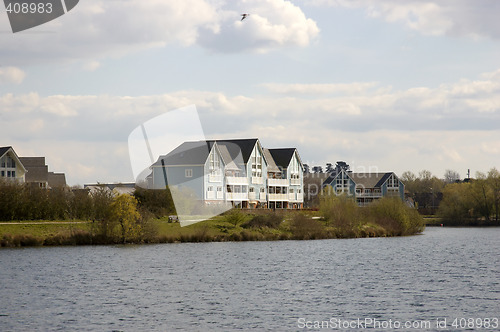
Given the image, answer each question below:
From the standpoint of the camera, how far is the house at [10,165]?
8862 cm

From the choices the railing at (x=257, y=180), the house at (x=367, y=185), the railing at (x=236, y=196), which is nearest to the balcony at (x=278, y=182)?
the railing at (x=257, y=180)

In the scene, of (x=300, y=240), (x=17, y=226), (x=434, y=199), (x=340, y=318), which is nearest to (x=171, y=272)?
(x=340, y=318)

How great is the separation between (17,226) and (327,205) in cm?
3541

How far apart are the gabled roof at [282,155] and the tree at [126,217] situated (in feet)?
184

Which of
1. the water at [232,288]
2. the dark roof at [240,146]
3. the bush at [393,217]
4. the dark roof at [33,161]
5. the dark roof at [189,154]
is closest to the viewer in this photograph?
the water at [232,288]

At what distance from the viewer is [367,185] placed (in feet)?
474

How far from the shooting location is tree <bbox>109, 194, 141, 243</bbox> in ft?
185

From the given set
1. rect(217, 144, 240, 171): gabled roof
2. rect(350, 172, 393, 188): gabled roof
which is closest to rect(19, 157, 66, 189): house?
rect(217, 144, 240, 171): gabled roof

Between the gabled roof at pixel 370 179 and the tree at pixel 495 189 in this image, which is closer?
the tree at pixel 495 189

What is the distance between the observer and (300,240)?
7019 centimetres

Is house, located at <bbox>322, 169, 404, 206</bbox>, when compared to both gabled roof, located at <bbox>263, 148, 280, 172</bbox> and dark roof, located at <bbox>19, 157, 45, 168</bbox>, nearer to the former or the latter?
gabled roof, located at <bbox>263, 148, 280, 172</bbox>

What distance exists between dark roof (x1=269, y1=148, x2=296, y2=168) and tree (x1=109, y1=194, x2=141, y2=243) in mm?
56232

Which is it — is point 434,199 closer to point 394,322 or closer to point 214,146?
point 214,146

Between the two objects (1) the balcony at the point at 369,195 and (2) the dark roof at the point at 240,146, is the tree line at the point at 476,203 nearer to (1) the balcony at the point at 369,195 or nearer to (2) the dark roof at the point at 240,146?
(1) the balcony at the point at 369,195
